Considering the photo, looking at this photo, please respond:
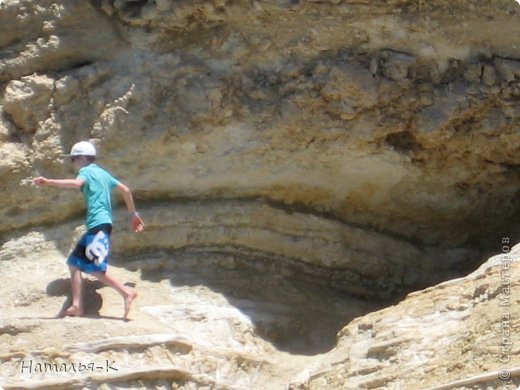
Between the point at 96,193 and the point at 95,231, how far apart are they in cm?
16

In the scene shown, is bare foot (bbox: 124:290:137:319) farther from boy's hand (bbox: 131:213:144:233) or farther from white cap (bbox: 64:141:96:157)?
white cap (bbox: 64:141:96:157)

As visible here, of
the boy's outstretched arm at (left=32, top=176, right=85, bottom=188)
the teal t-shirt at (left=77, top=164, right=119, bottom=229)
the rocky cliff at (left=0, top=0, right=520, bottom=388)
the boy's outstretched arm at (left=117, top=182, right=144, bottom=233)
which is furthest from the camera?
the rocky cliff at (left=0, top=0, right=520, bottom=388)

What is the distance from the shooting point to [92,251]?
597 cm

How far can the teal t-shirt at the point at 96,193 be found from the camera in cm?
602

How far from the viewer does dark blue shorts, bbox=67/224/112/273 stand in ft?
19.6

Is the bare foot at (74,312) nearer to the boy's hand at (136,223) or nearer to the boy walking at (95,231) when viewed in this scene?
the boy walking at (95,231)

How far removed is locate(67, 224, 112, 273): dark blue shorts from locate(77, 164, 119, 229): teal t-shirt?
0.04m

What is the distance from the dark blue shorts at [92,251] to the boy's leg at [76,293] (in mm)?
31

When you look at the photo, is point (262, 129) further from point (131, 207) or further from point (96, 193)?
point (96, 193)

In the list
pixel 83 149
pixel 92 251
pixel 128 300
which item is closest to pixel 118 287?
pixel 128 300
